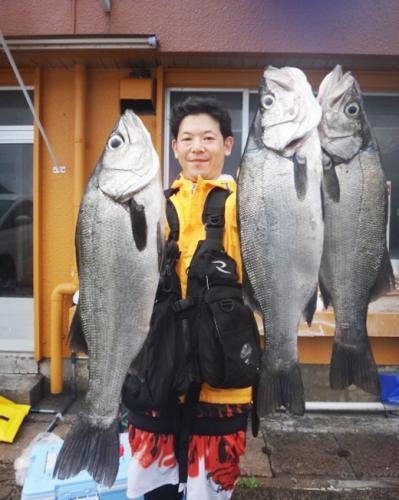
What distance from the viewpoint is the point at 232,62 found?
4.86 m

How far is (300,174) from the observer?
1.89 meters

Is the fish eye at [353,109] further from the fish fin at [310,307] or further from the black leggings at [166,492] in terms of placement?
the black leggings at [166,492]

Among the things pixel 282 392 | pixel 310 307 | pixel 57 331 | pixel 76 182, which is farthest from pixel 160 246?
pixel 57 331

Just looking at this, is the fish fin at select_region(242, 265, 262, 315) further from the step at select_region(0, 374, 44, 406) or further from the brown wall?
the step at select_region(0, 374, 44, 406)

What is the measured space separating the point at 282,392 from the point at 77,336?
962 mm

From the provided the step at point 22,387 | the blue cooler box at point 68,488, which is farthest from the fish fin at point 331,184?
the step at point 22,387

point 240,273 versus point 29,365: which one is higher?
point 240,273

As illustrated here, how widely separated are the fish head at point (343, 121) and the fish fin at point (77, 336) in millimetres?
1318

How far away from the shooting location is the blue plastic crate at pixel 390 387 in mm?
4969

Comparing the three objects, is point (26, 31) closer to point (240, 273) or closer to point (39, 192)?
point (39, 192)

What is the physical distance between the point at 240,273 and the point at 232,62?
130 inches

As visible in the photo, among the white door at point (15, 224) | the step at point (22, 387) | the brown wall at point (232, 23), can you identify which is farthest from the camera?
the white door at point (15, 224)

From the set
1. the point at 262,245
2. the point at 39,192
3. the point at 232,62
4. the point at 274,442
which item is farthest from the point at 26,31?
the point at 274,442

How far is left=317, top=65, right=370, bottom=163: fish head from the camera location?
1.88m
